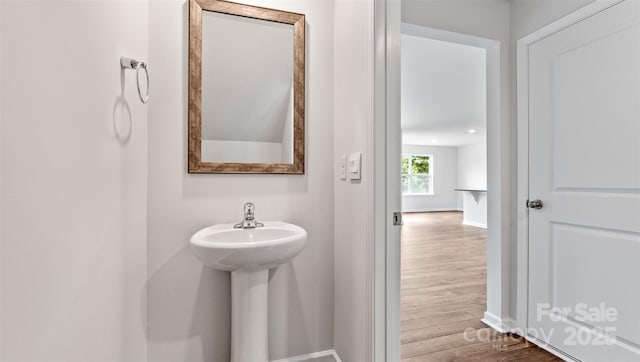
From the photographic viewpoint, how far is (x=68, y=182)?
31.6 inches

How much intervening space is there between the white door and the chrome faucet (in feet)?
5.90

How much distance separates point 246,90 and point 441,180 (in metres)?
9.94

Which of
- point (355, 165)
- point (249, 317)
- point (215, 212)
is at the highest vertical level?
point (355, 165)

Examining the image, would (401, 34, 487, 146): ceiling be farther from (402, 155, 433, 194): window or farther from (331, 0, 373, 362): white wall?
(402, 155, 433, 194): window

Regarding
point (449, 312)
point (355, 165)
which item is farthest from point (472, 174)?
point (355, 165)

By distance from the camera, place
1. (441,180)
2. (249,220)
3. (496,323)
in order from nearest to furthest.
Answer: (249,220) < (496,323) < (441,180)

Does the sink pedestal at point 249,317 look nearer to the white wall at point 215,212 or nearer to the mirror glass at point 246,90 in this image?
the white wall at point 215,212

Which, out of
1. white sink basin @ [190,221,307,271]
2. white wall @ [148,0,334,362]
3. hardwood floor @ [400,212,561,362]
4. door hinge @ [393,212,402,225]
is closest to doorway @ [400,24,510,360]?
hardwood floor @ [400,212,561,362]

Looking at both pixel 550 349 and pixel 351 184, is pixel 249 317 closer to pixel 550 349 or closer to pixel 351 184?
pixel 351 184

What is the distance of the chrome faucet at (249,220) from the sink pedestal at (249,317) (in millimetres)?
226

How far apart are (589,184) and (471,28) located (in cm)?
122

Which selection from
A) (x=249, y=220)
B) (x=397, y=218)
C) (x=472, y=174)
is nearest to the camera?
(x=397, y=218)

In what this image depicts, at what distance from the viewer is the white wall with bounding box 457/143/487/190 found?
9.35m

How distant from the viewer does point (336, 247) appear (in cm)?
170
